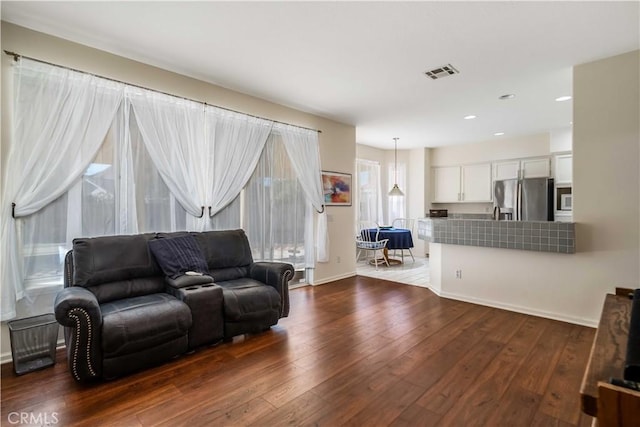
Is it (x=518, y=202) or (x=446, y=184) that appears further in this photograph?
(x=446, y=184)

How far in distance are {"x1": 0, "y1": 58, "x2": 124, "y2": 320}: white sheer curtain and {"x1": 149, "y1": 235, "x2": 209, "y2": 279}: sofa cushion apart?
931mm

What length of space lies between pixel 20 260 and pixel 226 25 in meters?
2.58

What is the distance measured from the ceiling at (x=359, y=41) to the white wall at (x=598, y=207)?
223 millimetres

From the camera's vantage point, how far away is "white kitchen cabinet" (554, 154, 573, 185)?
231 inches

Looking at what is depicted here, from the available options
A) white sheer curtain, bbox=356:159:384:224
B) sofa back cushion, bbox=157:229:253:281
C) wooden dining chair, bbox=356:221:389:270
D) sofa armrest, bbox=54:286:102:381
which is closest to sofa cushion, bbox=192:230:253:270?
sofa back cushion, bbox=157:229:253:281

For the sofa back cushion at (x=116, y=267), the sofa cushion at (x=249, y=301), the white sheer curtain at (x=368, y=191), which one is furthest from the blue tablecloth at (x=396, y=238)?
the sofa back cushion at (x=116, y=267)

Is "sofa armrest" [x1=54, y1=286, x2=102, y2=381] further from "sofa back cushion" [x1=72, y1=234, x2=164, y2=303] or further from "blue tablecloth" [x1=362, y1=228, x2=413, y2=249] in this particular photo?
"blue tablecloth" [x1=362, y1=228, x2=413, y2=249]

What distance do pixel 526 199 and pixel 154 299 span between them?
20.5 feet

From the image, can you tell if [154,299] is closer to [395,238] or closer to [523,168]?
[395,238]

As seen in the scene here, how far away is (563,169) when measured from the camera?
594 centimetres

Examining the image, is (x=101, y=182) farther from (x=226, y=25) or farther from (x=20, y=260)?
(x=226, y=25)

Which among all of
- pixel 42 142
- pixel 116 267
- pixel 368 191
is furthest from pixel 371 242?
pixel 42 142

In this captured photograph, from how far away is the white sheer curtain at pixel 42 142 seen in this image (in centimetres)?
249

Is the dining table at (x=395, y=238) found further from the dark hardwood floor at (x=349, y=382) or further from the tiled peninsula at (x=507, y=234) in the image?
the dark hardwood floor at (x=349, y=382)
